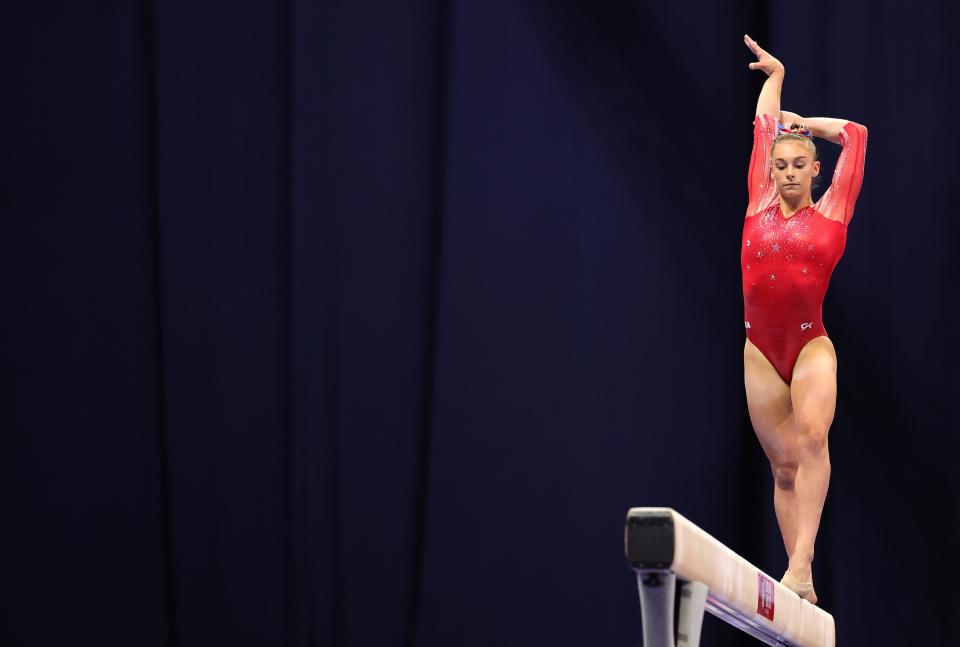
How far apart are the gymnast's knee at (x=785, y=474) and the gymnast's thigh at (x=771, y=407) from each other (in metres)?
0.01

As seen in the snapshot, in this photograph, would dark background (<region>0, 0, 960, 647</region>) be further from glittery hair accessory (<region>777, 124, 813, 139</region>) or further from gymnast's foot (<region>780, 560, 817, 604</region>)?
gymnast's foot (<region>780, 560, 817, 604</region>)

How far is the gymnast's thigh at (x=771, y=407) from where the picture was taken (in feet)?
10.5

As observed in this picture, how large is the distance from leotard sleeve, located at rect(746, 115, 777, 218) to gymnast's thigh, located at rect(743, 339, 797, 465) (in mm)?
413

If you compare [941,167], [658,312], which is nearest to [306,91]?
[658,312]

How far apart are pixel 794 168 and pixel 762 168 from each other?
0.14 m

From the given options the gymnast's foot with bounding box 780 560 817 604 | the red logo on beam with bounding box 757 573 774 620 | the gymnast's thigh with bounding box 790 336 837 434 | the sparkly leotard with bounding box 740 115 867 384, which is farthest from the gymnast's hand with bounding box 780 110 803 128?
the red logo on beam with bounding box 757 573 774 620

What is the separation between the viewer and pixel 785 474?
10.7 feet

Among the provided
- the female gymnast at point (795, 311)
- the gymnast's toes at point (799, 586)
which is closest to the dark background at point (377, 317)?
the female gymnast at point (795, 311)

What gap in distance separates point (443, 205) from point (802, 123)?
67.4 inches

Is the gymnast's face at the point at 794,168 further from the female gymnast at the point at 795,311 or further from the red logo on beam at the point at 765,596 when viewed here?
the red logo on beam at the point at 765,596

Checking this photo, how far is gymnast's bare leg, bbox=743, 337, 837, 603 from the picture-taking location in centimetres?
304

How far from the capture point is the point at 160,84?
15.7 ft

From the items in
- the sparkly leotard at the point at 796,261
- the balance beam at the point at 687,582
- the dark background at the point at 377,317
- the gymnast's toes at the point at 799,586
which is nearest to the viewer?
the balance beam at the point at 687,582

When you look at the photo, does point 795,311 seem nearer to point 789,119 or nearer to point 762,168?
point 762,168
